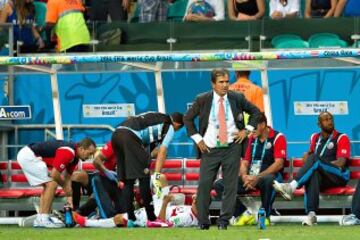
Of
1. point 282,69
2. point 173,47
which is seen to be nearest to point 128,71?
point 173,47

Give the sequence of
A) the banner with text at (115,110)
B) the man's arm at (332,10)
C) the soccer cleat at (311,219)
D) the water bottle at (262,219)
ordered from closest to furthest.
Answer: the water bottle at (262,219)
the soccer cleat at (311,219)
the man's arm at (332,10)
the banner with text at (115,110)

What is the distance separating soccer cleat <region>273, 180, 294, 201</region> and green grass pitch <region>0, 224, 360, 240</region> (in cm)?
80

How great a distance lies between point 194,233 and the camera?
645 inches

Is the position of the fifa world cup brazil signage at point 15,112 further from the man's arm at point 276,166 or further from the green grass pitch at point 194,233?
the man's arm at point 276,166

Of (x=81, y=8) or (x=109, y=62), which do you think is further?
(x=81, y=8)

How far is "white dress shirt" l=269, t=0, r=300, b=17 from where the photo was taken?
2209cm

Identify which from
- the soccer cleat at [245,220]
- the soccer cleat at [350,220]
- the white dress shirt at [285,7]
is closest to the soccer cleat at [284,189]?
the soccer cleat at [245,220]

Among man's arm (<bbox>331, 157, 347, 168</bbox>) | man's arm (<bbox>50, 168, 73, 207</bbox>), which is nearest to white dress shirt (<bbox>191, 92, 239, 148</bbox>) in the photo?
man's arm (<bbox>331, 157, 347, 168</bbox>)

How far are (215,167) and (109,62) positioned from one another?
3911 mm

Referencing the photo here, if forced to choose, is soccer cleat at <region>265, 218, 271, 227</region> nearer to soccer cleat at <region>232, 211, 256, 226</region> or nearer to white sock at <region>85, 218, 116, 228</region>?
soccer cleat at <region>232, 211, 256, 226</region>

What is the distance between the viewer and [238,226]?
1883 cm

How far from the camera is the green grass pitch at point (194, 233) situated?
15.7m

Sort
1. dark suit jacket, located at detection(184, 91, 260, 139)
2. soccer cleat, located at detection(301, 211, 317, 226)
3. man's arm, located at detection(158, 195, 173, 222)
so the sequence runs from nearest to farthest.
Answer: dark suit jacket, located at detection(184, 91, 260, 139) → soccer cleat, located at detection(301, 211, 317, 226) → man's arm, located at detection(158, 195, 173, 222)

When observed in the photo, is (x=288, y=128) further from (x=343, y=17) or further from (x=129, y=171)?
(x=129, y=171)
